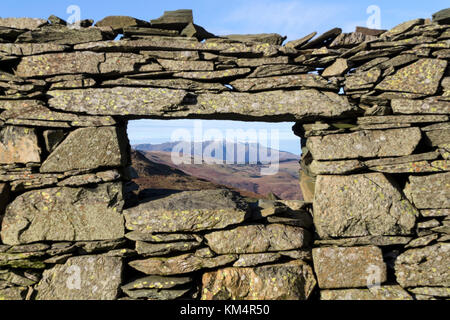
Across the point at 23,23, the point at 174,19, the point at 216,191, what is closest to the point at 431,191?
the point at 216,191

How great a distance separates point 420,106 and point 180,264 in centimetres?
641

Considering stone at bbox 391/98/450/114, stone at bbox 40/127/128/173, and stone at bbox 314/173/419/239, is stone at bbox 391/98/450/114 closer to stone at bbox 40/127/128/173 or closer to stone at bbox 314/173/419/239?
stone at bbox 314/173/419/239

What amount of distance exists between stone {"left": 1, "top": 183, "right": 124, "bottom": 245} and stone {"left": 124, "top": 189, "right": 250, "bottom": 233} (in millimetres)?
453

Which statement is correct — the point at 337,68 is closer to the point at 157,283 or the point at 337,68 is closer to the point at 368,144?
the point at 368,144

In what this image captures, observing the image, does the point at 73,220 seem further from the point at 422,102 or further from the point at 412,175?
the point at 422,102

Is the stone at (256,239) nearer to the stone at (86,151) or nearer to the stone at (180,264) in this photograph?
the stone at (180,264)

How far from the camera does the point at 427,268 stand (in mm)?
6090

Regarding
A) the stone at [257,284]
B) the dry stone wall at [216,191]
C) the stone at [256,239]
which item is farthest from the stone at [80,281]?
the stone at [256,239]

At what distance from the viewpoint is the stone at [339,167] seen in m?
6.26

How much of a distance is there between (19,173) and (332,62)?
765cm

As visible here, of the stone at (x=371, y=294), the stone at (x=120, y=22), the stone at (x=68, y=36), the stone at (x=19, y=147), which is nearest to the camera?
the stone at (x=371, y=294)

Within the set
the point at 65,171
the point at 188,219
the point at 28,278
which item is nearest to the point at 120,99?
the point at 65,171

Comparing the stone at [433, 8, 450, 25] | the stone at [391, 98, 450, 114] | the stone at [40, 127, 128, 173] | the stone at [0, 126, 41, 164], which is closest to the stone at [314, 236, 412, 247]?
the stone at [391, 98, 450, 114]

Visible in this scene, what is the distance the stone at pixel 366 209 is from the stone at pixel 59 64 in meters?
6.19
